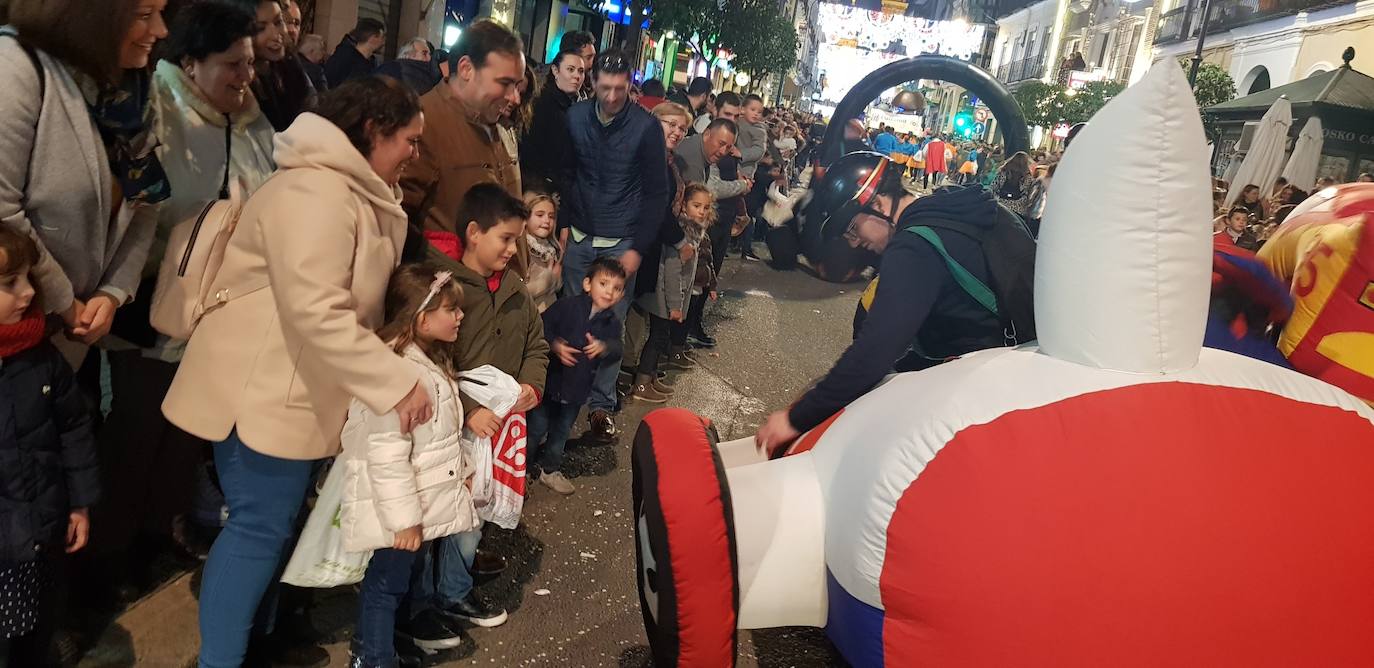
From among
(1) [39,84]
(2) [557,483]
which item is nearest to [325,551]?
(1) [39,84]

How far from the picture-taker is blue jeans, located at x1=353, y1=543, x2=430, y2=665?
266 cm

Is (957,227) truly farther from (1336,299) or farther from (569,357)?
(569,357)

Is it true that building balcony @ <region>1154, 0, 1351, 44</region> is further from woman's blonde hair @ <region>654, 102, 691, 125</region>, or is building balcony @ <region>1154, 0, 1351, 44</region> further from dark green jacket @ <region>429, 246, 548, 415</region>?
dark green jacket @ <region>429, 246, 548, 415</region>

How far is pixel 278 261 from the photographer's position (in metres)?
2.28

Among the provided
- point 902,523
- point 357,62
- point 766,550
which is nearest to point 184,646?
point 766,550

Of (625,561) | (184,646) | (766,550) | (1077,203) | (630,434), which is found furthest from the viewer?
(630,434)

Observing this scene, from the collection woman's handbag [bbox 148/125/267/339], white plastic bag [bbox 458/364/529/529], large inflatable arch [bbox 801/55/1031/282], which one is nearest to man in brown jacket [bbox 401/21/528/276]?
white plastic bag [bbox 458/364/529/529]

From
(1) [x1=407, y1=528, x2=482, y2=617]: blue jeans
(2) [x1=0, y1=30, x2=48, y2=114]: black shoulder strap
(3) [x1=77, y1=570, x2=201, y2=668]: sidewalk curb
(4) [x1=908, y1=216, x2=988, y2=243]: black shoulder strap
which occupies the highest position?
(2) [x1=0, y1=30, x2=48, y2=114]: black shoulder strap

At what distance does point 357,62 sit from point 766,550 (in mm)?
5279

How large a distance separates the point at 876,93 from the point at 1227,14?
82.6 feet

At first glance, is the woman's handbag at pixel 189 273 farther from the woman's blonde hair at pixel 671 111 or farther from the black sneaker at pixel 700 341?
the black sneaker at pixel 700 341

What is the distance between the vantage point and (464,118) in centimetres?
359

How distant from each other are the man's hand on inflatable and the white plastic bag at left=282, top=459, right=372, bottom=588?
121 cm

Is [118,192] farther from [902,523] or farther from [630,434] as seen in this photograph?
[630,434]
